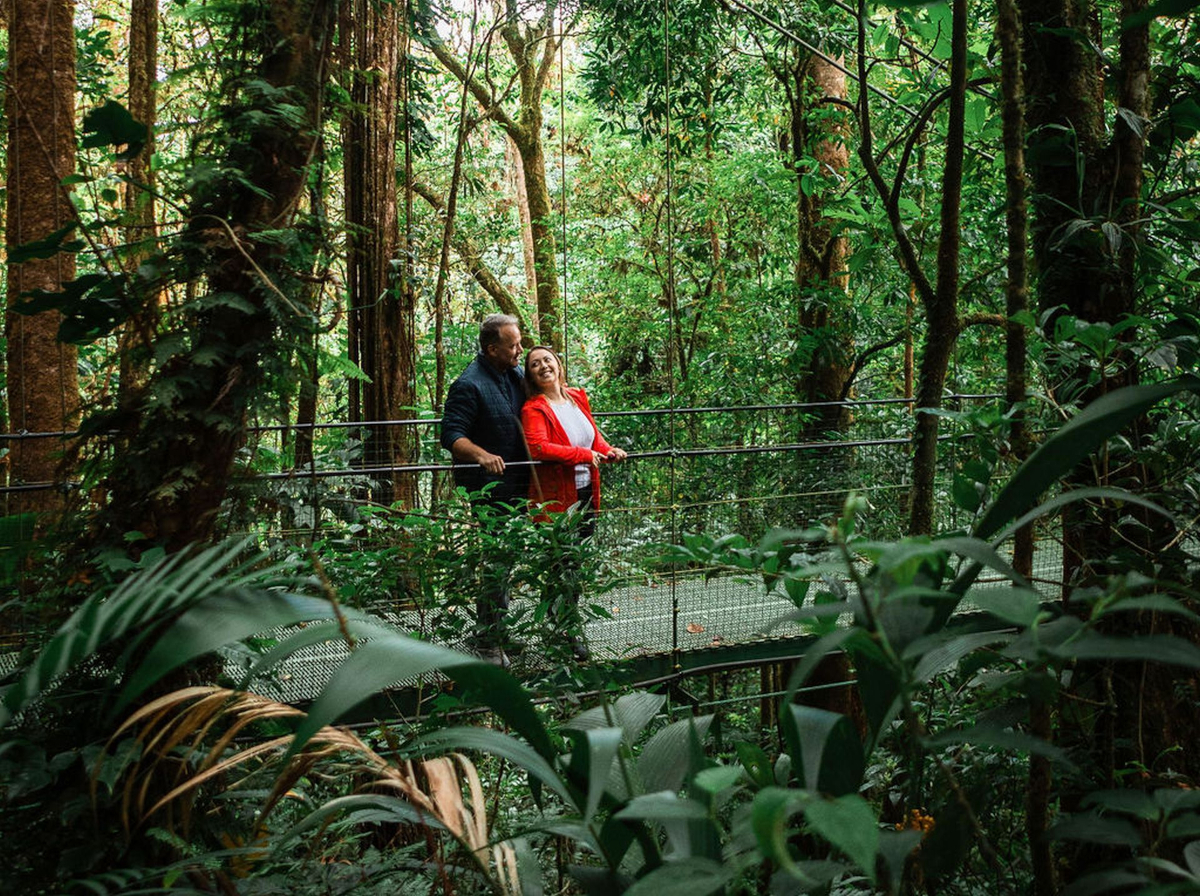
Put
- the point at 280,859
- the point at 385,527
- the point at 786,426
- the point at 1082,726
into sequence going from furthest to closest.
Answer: the point at 786,426 → the point at 385,527 → the point at 1082,726 → the point at 280,859

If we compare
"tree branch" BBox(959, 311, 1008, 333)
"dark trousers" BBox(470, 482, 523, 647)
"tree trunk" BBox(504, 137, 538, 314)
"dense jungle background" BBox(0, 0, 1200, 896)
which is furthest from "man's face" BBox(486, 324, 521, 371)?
"tree trunk" BBox(504, 137, 538, 314)

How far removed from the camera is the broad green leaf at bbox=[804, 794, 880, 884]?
51 centimetres

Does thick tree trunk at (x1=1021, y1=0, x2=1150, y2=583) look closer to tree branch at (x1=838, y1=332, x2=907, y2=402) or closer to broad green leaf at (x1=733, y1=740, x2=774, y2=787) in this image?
broad green leaf at (x1=733, y1=740, x2=774, y2=787)

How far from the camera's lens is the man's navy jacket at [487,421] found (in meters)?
3.16

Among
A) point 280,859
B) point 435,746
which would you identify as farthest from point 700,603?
point 435,746

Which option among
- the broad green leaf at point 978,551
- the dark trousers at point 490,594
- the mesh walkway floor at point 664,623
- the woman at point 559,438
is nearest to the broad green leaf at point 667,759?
the broad green leaf at point 978,551

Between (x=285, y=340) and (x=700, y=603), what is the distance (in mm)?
2387

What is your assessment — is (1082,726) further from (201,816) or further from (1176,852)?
(201,816)

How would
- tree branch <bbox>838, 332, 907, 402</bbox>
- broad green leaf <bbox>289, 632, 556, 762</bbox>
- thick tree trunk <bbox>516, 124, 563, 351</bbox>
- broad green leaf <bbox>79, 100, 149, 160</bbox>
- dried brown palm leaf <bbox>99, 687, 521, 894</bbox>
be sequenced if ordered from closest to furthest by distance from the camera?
broad green leaf <bbox>289, 632, 556, 762</bbox>, dried brown palm leaf <bbox>99, 687, 521, 894</bbox>, broad green leaf <bbox>79, 100, 149, 160</bbox>, tree branch <bbox>838, 332, 907, 402</bbox>, thick tree trunk <bbox>516, 124, 563, 351</bbox>

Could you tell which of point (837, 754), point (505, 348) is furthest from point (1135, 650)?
point (505, 348)

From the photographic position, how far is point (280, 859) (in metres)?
1.21

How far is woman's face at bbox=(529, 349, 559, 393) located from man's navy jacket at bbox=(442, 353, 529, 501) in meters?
0.10

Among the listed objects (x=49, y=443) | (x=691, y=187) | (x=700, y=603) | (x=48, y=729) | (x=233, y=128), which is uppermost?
(x=691, y=187)

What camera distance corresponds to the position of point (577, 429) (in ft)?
10.6
